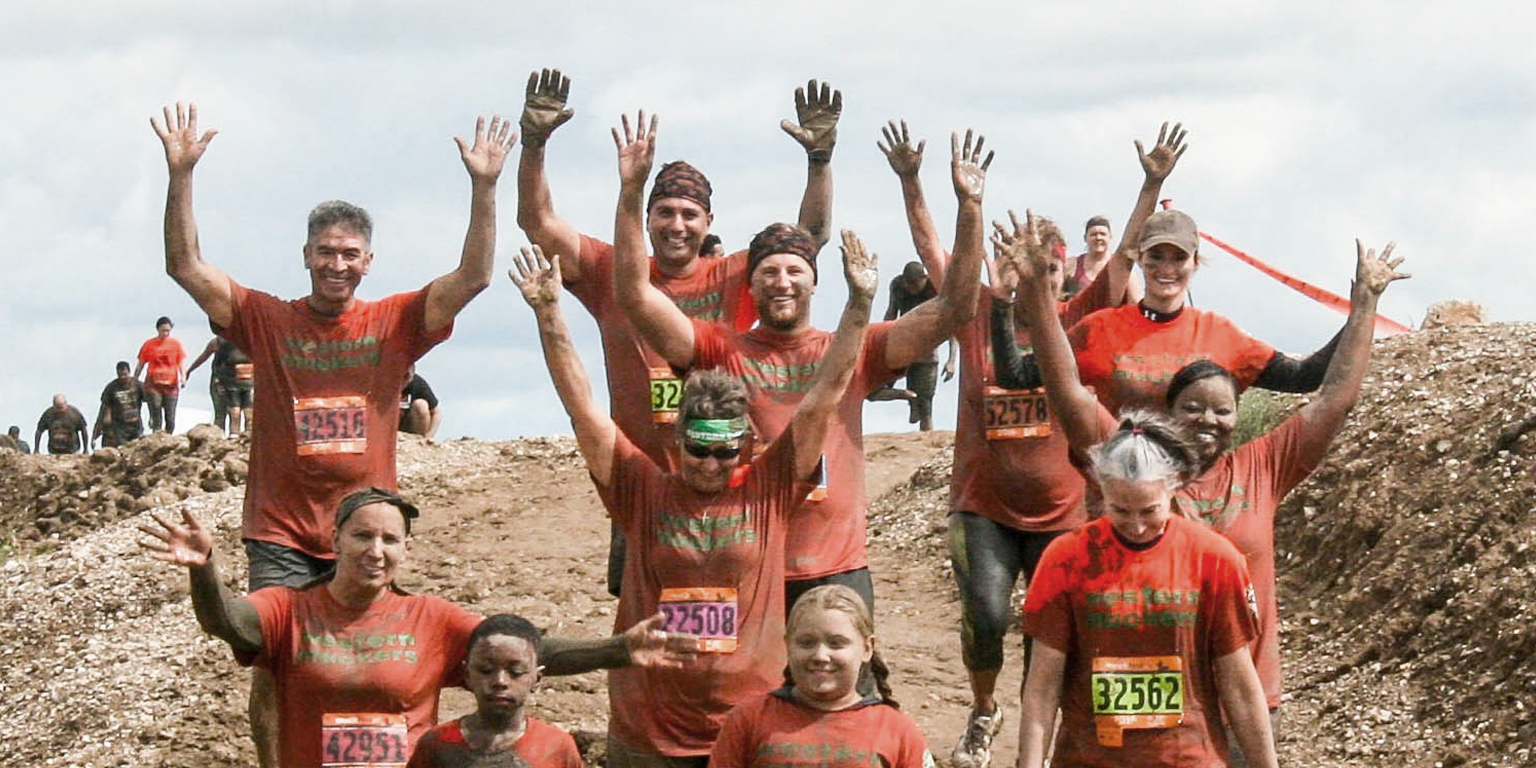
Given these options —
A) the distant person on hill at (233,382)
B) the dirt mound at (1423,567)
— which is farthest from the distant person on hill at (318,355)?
the distant person on hill at (233,382)

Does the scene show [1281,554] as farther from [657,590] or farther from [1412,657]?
[657,590]

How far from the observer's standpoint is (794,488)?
8.29 metres

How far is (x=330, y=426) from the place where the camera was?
939cm

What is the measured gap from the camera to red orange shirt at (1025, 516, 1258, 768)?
7242mm

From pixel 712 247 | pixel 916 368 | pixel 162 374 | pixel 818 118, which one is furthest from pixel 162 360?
pixel 818 118

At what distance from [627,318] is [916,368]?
11.3 meters

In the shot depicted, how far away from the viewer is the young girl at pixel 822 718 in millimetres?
7117

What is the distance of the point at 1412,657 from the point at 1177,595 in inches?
225

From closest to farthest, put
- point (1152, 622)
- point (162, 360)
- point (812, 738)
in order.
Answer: point (812, 738)
point (1152, 622)
point (162, 360)

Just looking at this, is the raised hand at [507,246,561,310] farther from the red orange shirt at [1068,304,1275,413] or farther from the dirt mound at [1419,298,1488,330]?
the dirt mound at [1419,298,1488,330]

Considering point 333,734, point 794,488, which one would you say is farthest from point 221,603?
point 794,488

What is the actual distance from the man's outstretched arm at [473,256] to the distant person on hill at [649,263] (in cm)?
52

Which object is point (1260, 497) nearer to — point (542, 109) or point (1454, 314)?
point (542, 109)

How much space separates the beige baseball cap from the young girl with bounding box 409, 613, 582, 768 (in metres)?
2.64
